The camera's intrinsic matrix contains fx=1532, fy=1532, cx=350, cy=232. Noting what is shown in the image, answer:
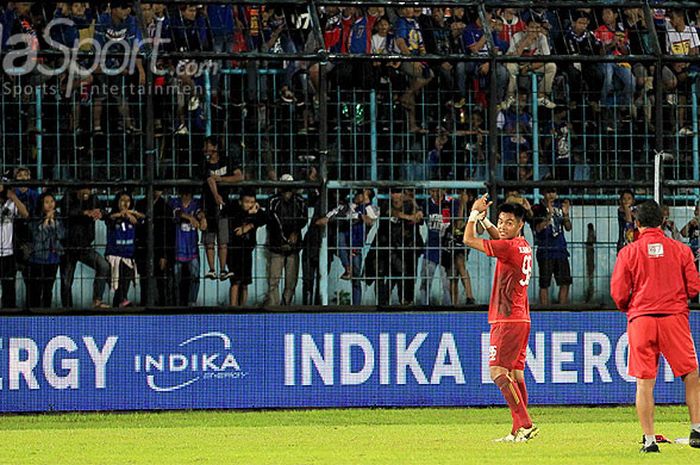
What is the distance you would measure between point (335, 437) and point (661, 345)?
3245 millimetres

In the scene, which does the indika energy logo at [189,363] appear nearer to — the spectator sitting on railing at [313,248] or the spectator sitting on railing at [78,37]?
the spectator sitting on railing at [313,248]

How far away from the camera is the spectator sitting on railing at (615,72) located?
679 inches

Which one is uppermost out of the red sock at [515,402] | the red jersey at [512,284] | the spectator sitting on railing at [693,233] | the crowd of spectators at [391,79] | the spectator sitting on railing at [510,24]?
the spectator sitting on railing at [510,24]

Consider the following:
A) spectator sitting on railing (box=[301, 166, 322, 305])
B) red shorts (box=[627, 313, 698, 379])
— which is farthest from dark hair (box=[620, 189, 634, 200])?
red shorts (box=[627, 313, 698, 379])

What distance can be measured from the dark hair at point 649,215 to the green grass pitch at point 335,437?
5.62ft

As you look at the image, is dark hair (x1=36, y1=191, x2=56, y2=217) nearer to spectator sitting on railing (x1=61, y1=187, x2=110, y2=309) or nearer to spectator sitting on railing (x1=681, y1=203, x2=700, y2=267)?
spectator sitting on railing (x1=61, y1=187, x2=110, y2=309)

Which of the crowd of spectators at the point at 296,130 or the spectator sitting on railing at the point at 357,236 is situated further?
the spectator sitting on railing at the point at 357,236

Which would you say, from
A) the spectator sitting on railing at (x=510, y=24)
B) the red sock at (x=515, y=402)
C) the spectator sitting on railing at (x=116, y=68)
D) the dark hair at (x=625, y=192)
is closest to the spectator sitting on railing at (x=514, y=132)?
the spectator sitting on railing at (x=510, y=24)

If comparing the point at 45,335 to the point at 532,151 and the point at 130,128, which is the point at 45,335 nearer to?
the point at 130,128

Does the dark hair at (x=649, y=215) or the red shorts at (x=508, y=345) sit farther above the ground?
the dark hair at (x=649, y=215)

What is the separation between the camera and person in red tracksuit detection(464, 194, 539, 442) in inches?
491

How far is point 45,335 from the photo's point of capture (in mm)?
16250

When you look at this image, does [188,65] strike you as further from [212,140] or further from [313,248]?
[313,248]
